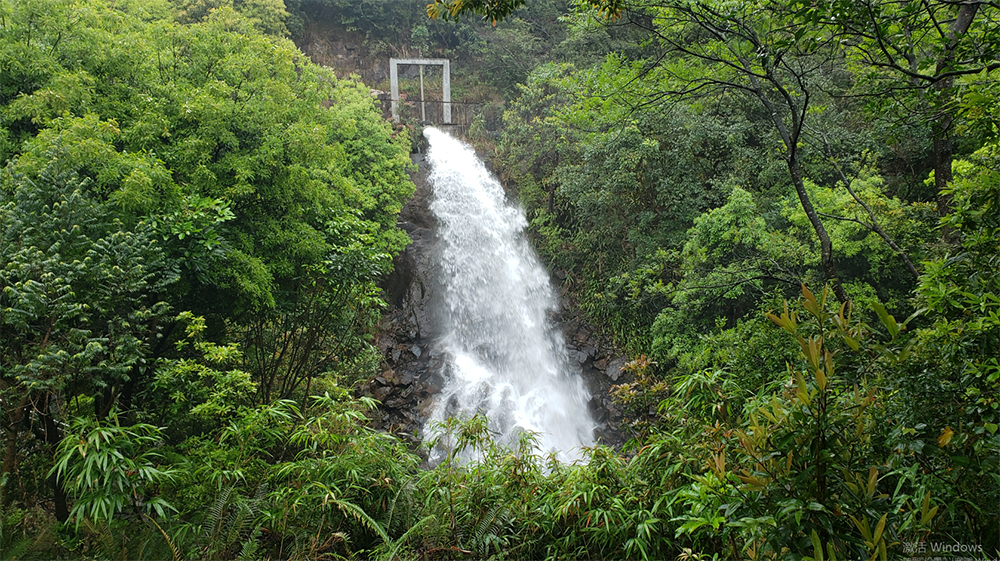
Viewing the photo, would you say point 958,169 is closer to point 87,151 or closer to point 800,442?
→ point 800,442

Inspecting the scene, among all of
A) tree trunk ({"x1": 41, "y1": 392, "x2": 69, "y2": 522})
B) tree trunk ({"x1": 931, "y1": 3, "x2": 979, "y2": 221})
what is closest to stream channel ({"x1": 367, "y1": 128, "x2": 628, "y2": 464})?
tree trunk ({"x1": 41, "y1": 392, "x2": 69, "y2": 522})

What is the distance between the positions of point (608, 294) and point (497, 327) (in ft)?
10.8

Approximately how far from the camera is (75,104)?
20.9 ft

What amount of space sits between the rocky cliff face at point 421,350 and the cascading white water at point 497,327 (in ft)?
1.05

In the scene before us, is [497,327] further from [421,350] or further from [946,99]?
[946,99]

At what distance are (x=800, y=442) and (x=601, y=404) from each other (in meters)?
10.6

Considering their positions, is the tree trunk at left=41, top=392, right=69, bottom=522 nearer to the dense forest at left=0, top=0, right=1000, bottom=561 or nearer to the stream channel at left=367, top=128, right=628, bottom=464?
the dense forest at left=0, top=0, right=1000, bottom=561

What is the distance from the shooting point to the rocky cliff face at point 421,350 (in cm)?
1109

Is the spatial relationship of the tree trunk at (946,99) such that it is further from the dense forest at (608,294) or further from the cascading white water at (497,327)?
the cascading white water at (497,327)

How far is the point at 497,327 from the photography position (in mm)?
13227

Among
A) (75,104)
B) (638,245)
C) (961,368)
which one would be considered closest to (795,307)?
(961,368)

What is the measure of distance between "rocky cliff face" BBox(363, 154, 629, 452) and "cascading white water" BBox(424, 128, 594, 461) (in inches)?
12.5

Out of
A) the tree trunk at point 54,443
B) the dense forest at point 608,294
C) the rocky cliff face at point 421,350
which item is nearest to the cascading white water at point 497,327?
the rocky cliff face at point 421,350

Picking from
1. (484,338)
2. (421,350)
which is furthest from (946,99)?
(421,350)
